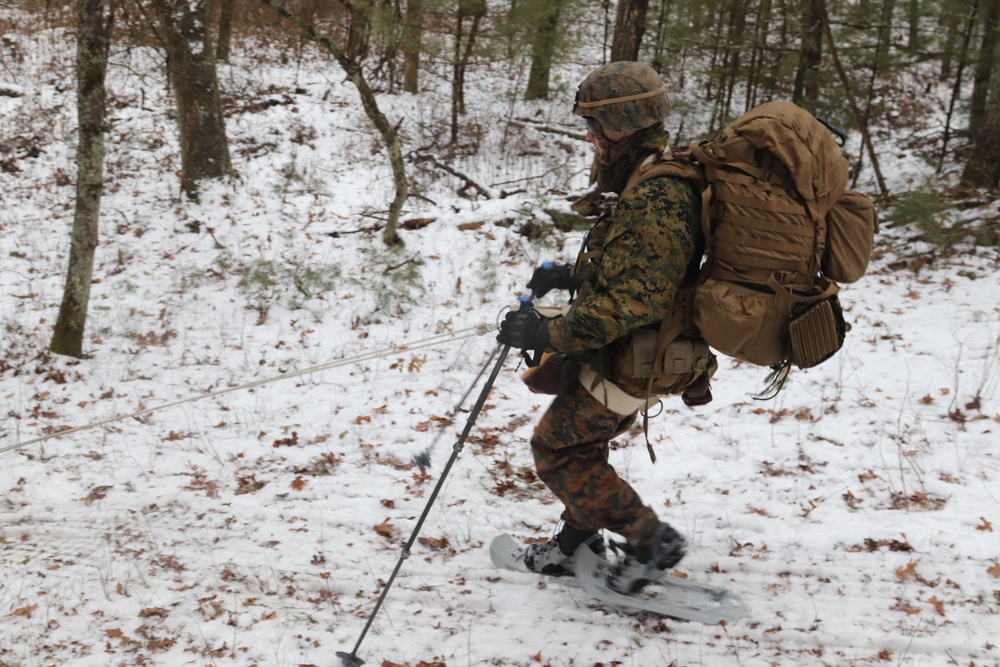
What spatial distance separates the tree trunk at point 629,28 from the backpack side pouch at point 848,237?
7.78 meters

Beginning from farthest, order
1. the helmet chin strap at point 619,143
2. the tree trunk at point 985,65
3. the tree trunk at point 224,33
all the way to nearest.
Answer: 1. the tree trunk at point 224,33
2. the tree trunk at point 985,65
3. the helmet chin strap at point 619,143

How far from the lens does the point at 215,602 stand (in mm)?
Answer: 3787

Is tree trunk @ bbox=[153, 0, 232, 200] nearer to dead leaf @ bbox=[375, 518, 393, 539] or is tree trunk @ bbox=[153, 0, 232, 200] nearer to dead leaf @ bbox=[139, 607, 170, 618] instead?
dead leaf @ bbox=[375, 518, 393, 539]

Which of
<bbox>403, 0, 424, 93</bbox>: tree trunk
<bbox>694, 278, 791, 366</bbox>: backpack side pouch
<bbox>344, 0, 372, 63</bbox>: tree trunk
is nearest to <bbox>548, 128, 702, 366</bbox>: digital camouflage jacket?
<bbox>694, 278, 791, 366</bbox>: backpack side pouch

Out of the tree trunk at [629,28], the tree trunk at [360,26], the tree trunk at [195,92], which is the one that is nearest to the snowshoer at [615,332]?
the tree trunk at [629,28]

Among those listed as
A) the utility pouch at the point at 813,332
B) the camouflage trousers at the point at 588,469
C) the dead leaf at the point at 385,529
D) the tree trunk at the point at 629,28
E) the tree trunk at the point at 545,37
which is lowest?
the dead leaf at the point at 385,529

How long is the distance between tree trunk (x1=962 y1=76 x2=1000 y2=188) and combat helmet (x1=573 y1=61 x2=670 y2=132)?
944 centimetres

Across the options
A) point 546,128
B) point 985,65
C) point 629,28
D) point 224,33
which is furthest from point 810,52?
point 224,33

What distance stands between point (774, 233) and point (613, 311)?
0.66m

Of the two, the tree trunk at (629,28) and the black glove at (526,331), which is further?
the tree trunk at (629,28)

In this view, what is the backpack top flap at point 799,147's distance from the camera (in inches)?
101

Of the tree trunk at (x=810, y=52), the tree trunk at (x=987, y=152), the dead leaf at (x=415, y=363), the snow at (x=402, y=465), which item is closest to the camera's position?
the snow at (x=402, y=465)

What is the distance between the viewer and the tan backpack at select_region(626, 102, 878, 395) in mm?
2627

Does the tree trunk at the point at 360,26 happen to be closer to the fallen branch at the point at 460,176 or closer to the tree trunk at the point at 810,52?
the fallen branch at the point at 460,176
